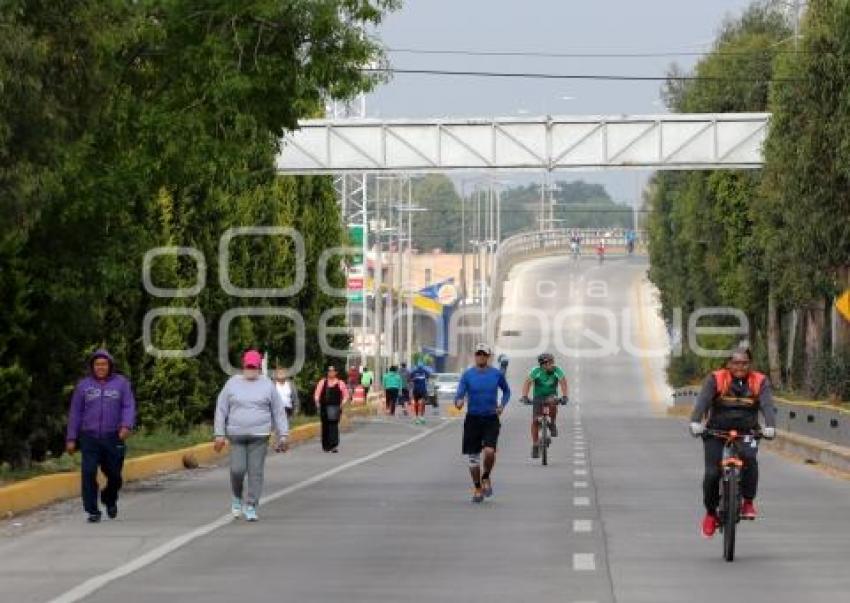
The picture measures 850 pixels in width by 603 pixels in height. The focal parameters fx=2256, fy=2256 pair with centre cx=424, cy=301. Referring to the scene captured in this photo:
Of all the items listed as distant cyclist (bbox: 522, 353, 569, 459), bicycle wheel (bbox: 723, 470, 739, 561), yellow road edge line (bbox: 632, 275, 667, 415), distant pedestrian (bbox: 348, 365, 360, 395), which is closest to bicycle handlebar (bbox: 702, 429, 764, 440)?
bicycle wheel (bbox: 723, 470, 739, 561)

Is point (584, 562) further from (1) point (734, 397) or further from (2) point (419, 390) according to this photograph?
(2) point (419, 390)

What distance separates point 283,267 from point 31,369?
2723 cm

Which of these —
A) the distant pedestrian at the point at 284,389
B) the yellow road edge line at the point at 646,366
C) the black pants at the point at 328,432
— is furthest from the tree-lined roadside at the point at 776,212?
the distant pedestrian at the point at 284,389

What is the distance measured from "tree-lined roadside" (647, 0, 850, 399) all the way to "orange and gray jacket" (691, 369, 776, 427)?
16975mm

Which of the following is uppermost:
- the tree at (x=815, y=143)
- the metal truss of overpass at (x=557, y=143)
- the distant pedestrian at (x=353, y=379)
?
the metal truss of overpass at (x=557, y=143)

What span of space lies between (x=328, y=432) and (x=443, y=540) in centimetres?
2216

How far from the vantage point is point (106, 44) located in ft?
75.5

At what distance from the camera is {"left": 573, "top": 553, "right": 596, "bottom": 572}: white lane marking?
53.9 ft

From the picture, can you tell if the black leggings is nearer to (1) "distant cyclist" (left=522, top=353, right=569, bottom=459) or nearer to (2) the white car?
(2) the white car

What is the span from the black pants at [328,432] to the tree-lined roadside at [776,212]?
33.3 feet

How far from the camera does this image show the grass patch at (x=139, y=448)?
88.5 ft

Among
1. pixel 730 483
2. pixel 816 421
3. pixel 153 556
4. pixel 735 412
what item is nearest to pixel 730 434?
pixel 735 412

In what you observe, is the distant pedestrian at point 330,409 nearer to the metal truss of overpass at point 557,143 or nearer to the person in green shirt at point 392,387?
the metal truss of overpass at point 557,143

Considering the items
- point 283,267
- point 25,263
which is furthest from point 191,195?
point 25,263
